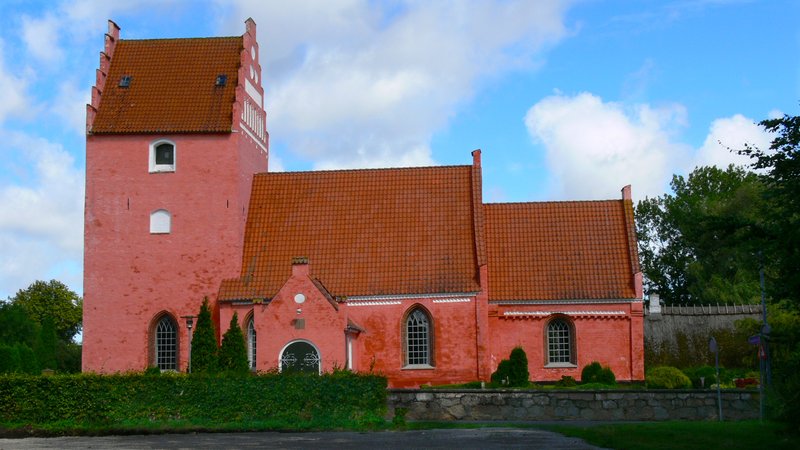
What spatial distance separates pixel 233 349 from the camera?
117 feet

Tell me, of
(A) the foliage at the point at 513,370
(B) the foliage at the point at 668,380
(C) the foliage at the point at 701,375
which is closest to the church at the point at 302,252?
(A) the foliage at the point at 513,370

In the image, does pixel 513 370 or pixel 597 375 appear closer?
pixel 513 370

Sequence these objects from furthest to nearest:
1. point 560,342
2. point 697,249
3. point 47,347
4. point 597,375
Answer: point 47,347, point 697,249, point 560,342, point 597,375

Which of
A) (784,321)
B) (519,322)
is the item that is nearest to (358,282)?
(519,322)

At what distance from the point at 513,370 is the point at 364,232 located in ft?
28.5

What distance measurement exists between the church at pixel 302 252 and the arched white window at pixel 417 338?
6 centimetres

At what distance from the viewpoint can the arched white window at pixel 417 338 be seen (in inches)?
1537

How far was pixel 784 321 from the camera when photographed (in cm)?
4228

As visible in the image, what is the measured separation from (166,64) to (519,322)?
18.0 m

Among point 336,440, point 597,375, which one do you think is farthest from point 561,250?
point 336,440

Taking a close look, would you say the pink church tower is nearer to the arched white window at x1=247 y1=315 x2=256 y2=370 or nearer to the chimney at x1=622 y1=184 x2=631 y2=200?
the arched white window at x1=247 y1=315 x2=256 y2=370

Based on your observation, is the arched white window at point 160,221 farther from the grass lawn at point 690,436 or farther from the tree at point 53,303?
the tree at point 53,303

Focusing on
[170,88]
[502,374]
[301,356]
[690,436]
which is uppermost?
[170,88]

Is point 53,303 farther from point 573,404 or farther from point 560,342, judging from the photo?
point 573,404
